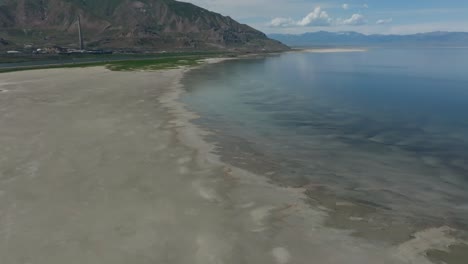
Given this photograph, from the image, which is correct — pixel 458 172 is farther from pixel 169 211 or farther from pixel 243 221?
pixel 169 211

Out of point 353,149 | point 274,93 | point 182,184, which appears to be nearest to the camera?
point 182,184

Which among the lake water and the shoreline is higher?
the lake water

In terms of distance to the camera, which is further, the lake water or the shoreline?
the lake water

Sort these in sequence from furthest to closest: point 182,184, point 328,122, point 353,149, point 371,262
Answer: point 328,122
point 353,149
point 182,184
point 371,262

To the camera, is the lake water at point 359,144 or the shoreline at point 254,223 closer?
the shoreline at point 254,223

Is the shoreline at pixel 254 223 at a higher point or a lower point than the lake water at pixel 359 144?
lower

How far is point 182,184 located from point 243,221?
14.5ft

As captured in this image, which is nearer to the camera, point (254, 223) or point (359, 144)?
point (254, 223)

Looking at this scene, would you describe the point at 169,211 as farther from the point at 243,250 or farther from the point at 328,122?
the point at 328,122

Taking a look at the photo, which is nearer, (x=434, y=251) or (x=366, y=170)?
(x=434, y=251)

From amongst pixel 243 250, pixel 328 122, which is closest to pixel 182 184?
pixel 243 250

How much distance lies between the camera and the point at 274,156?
850 inches

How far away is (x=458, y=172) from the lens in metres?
19.3

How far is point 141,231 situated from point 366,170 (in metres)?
12.2
